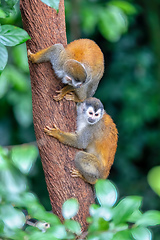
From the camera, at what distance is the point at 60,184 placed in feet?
7.49

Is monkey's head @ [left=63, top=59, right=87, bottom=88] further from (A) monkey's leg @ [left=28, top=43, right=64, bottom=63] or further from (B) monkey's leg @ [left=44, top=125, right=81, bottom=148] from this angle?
(B) monkey's leg @ [left=44, top=125, right=81, bottom=148]

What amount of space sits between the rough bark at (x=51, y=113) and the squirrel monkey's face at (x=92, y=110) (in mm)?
479

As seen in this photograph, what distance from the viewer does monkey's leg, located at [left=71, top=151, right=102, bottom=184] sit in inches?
97.1

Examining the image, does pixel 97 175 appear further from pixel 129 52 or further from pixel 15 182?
pixel 129 52

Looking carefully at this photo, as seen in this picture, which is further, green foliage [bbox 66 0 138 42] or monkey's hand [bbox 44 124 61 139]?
green foliage [bbox 66 0 138 42]

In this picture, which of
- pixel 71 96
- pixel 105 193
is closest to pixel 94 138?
pixel 71 96

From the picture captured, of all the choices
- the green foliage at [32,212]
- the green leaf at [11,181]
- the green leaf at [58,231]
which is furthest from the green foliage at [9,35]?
the green leaf at [58,231]

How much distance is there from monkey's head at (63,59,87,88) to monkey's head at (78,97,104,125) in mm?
206

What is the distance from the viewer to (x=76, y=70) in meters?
2.76

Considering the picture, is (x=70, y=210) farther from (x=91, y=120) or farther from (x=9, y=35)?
(x=91, y=120)

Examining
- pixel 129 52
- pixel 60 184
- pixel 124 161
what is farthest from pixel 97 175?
pixel 129 52

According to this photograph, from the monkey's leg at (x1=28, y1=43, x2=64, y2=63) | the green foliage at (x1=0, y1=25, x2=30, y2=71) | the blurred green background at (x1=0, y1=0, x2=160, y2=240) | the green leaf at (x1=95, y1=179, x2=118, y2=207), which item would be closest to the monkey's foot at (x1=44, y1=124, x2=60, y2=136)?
the monkey's leg at (x1=28, y1=43, x2=64, y2=63)

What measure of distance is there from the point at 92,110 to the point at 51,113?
2.12ft

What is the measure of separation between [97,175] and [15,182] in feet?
6.49
